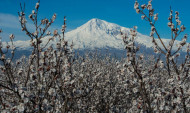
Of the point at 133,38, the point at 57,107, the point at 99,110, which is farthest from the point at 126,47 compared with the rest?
the point at 99,110

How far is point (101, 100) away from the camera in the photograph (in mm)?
10758

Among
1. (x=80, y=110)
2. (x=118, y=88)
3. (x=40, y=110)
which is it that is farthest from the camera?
(x=118, y=88)

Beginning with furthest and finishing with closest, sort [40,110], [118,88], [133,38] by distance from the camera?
[118,88], [133,38], [40,110]

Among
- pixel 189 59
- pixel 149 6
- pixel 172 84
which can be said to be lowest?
pixel 172 84

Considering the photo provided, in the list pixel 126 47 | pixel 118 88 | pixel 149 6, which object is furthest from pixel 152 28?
pixel 118 88

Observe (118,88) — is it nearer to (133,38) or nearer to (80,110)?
(80,110)

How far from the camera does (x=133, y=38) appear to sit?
477 cm

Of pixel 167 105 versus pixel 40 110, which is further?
pixel 167 105

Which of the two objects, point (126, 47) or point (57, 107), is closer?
point (126, 47)

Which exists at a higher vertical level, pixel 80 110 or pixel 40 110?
pixel 40 110

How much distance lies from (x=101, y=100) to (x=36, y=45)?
6973 mm

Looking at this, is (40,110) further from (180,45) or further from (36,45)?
(180,45)

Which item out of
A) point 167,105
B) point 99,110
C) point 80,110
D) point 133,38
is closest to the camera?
point 167,105

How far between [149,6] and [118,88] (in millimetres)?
7658
